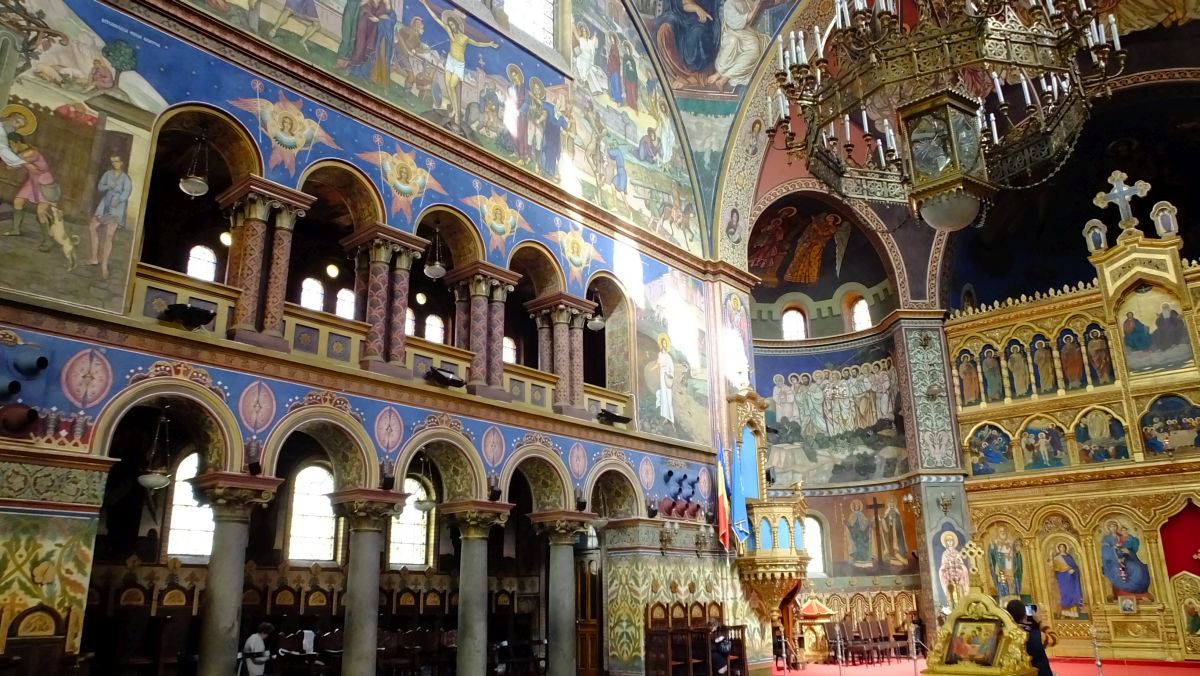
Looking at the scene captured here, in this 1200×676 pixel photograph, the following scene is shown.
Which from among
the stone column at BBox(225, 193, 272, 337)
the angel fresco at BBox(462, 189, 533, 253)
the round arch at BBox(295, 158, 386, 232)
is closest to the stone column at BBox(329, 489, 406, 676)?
the stone column at BBox(225, 193, 272, 337)

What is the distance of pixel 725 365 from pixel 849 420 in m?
7.65

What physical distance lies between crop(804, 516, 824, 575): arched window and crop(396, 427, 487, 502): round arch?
1484 centimetres

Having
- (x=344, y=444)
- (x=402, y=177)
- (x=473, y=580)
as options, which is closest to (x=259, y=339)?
(x=344, y=444)

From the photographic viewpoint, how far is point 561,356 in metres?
18.5

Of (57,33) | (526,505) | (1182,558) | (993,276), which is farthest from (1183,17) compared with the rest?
(57,33)

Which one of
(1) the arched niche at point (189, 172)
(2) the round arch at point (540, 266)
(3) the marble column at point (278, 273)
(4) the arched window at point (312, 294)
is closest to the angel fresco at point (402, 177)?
(3) the marble column at point (278, 273)

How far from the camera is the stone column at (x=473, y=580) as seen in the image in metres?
15.1

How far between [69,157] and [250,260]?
111 inches

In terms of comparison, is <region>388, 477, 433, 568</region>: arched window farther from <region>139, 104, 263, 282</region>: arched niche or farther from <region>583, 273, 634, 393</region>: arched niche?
<region>139, 104, 263, 282</region>: arched niche

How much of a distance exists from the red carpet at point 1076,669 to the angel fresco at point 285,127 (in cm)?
1645

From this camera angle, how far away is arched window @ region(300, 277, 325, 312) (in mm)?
18095

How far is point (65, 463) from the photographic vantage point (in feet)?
34.9

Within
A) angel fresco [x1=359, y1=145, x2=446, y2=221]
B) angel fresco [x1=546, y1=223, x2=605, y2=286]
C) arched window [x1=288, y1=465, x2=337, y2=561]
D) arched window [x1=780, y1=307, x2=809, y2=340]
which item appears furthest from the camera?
arched window [x1=780, y1=307, x2=809, y2=340]

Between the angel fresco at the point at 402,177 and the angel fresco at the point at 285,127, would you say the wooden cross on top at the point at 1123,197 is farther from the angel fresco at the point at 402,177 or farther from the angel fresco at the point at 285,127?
the angel fresco at the point at 285,127
